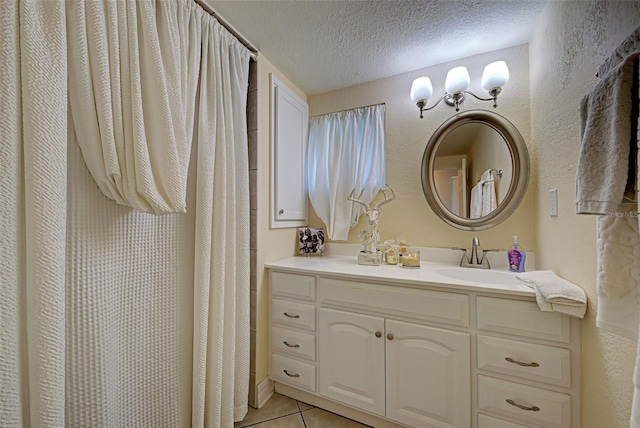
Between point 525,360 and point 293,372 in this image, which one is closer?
point 525,360

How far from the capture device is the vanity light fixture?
4.97 feet

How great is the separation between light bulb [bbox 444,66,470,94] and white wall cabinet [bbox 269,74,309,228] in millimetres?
1121

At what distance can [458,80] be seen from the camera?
1601 millimetres

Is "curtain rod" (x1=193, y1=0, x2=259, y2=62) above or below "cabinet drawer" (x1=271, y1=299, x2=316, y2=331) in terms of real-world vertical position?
above

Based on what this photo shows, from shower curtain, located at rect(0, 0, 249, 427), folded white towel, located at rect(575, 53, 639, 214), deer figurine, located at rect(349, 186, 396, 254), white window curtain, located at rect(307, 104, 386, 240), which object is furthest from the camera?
white window curtain, located at rect(307, 104, 386, 240)

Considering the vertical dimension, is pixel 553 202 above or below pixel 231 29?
below

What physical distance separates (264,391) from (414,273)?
4.06 ft

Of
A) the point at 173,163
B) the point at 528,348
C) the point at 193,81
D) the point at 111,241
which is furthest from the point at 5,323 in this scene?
the point at 528,348

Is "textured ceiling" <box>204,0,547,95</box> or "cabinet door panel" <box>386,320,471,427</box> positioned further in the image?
"textured ceiling" <box>204,0,547,95</box>

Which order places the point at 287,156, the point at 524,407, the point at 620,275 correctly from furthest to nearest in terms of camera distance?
the point at 287,156 < the point at 524,407 < the point at 620,275

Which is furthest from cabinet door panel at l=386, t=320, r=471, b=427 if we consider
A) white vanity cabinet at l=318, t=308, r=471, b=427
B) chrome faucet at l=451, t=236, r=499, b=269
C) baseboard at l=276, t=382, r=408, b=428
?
chrome faucet at l=451, t=236, r=499, b=269

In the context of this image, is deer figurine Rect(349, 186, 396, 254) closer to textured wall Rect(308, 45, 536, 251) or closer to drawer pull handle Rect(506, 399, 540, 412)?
textured wall Rect(308, 45, 536, 251)

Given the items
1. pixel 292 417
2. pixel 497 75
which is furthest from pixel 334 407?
pixel 497 75

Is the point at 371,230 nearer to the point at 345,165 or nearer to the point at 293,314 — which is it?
the point at 345,165
